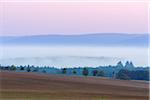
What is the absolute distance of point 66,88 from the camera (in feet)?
54.0

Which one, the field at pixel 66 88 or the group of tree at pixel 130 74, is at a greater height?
the group of tree at pixel 130 74

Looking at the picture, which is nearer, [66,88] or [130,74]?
[66,88]

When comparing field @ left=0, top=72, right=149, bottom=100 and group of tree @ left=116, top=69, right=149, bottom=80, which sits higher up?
group of tree @ left=116, top=69, right=149, bottom=80

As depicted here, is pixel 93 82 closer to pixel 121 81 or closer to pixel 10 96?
pixel 121 81

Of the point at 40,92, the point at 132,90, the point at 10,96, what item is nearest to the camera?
the point at 10,96

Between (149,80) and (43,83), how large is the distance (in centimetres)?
408

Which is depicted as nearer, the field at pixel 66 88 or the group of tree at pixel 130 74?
the field at pixel 66 88

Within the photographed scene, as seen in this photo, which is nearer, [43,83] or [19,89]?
[19,89]

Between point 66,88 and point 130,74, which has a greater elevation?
point 130,74

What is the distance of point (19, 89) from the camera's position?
15531 mm

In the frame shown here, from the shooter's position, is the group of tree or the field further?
the group of tree

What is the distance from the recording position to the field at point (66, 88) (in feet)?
47.7

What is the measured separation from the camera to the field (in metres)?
14.5

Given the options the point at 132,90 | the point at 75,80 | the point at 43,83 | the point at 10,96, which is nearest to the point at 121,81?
the point at 132,90
